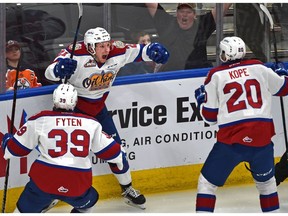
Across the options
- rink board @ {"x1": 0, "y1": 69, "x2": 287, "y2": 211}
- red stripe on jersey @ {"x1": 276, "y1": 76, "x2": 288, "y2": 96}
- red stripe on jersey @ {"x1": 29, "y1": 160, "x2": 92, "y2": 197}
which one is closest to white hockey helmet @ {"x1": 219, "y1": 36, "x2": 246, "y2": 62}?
red stripe on jersey @ {"x1": 276, "y1": 76, "x2": 288, "y2": 96}

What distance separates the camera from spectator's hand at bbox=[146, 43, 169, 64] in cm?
639

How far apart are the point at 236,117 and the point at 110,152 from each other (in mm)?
667

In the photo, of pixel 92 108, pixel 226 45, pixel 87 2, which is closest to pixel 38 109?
pixel 92 108

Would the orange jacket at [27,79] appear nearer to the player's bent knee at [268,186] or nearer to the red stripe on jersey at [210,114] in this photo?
the red stripe on jersey at [210,114]

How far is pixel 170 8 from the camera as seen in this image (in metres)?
6.72

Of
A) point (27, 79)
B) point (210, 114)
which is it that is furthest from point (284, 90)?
point (27, 79)

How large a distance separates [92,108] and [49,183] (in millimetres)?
858

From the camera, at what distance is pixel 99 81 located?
630 cm

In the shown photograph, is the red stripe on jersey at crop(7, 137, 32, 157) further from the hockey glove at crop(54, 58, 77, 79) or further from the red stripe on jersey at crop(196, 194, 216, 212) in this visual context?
the red stripe on jersey at crop(196, 194, 216, 212)

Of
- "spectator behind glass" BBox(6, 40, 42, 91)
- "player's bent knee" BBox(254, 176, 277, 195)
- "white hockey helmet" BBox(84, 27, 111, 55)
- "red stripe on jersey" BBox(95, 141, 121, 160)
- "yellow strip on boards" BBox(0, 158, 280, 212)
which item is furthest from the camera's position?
"yellow strip on boards" BBox(0, 158, 280, 212)

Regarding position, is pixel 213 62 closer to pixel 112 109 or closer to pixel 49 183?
pixel 112 109

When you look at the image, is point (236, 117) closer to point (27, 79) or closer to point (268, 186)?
point (268, 186)

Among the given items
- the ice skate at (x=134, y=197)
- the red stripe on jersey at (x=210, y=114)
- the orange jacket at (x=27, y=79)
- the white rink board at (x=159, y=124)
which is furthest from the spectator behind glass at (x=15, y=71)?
the red stripe on jersey at (x=210, y=114)

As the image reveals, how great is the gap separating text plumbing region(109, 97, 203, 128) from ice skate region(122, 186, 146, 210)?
14.4 inches
